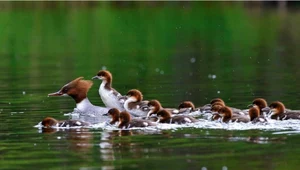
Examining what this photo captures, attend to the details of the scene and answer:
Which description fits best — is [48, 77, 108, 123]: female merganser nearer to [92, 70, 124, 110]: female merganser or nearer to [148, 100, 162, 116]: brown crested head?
[92, 70, 124, 110]: female merganser

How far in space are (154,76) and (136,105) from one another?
20.2ft

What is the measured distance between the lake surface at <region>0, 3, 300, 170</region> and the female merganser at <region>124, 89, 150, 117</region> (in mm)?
980

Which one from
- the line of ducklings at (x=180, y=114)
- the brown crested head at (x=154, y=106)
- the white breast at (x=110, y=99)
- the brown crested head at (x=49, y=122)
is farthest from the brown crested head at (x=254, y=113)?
the white breast at (x=110, y=99)

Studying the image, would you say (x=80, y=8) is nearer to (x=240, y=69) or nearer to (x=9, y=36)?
(x=9, y=36)

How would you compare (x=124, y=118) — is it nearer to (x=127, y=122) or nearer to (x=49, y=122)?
(x=127, y=122)

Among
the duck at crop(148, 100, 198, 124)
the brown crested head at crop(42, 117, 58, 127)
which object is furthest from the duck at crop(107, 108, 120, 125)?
the brown crested head at crop(42, 117, 58, 127)

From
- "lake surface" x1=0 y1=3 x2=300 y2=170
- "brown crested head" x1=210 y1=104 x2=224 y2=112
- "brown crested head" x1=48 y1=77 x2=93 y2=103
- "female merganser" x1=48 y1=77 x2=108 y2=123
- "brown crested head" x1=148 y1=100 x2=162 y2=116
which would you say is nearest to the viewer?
"lake surface" x1=0 y1=3 x2=300 y2=170

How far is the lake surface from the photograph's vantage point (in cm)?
1101

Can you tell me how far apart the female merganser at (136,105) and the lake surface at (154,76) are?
38.6 inches

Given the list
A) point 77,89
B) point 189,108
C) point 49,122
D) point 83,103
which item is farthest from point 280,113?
point 77,89

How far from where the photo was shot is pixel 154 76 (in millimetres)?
21094

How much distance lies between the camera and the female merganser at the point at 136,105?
14914 millimetres

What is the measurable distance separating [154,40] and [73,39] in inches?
143

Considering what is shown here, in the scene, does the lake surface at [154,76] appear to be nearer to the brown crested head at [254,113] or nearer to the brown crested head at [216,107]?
the brown crested head at [254,113]
